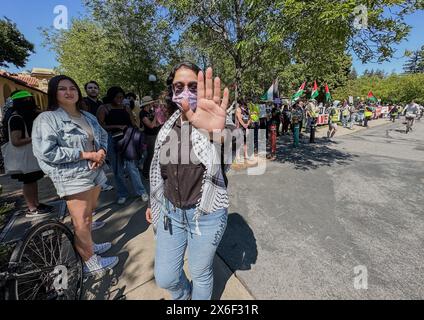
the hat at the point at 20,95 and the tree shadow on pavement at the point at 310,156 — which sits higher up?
the hat at the point at 20,95

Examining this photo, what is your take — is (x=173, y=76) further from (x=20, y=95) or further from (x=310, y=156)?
(x=310, y=156)

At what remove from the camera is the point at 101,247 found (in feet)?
9.10

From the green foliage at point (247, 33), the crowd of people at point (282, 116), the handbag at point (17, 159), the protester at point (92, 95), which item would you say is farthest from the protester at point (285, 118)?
the handbag at point (17, 159)

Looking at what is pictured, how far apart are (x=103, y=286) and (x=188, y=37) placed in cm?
595

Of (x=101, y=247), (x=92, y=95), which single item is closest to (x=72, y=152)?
(x=101, y=247)

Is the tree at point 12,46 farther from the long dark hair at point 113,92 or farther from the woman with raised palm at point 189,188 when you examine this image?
the woman with raised palm at point 189,188

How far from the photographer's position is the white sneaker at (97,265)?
2.33m

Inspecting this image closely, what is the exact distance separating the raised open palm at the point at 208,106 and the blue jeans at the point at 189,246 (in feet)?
1.97

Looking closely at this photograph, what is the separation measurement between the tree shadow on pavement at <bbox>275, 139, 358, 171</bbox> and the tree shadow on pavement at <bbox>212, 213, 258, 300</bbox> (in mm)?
3619

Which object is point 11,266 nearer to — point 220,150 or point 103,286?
point 103,286

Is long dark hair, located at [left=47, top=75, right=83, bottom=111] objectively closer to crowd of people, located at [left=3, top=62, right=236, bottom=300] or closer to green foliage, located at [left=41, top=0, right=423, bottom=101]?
crowd of people, located at [left=3, top=62, right=236, bottom=300]

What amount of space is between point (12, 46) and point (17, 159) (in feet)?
76.2

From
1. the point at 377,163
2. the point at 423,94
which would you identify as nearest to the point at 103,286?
the point at 377,163

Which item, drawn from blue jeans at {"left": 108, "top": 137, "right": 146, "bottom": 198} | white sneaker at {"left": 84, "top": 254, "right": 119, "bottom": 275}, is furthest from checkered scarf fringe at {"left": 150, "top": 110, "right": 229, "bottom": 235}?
blue jeans at {"left": 108, "top": 137, "right": 146, "bottom": 198}
